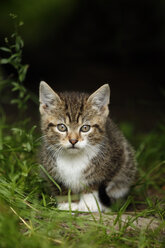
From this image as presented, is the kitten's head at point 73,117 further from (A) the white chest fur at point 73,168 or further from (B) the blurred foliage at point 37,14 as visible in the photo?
(B) the blurred foliage at point 37,14

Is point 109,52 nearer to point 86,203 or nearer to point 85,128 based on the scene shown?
point 85,128

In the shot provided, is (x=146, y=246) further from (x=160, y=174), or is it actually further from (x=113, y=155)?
(x=160, y=174)

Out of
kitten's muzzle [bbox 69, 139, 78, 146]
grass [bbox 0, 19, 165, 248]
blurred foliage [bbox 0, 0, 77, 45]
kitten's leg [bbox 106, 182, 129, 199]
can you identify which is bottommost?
kitten's leg [bbox 106, 182, 129, 199]

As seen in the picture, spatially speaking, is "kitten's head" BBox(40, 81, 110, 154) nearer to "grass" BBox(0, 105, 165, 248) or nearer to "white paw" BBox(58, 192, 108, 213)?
"grass" BBox(0, 105, 165, 248)

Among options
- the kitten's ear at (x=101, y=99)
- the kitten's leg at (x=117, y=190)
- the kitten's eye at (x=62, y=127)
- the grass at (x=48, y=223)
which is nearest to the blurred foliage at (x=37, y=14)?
the grass at (x=48, y=223)

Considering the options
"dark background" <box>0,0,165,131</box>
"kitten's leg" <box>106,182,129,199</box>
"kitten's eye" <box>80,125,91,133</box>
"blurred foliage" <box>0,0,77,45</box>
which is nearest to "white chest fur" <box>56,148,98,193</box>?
"kitten's eye" <box>80,125,91,133</box>
